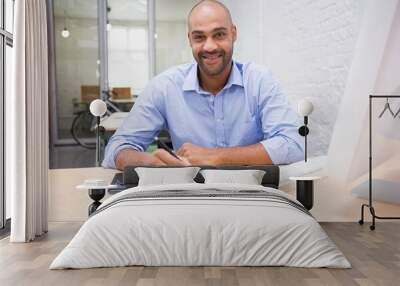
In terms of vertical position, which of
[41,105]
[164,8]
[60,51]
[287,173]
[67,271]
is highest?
[164,8]

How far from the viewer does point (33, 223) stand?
5.37 metres

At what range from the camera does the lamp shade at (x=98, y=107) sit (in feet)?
19.9

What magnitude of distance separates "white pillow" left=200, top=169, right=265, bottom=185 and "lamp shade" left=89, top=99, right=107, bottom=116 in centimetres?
127

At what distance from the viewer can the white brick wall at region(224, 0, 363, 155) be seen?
600cm

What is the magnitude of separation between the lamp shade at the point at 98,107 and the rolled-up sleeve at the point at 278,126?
5.11 feet

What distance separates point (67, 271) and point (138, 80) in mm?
2662

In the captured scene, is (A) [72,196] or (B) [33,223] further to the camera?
(A) [72,196]

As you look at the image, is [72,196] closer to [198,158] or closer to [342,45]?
[198,158]

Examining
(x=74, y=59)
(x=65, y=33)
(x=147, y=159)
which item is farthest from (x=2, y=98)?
(x=147, y=159)

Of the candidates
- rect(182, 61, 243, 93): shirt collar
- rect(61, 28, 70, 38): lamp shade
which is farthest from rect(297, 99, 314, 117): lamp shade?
rect(61, 28, 70, 38): lamp shade

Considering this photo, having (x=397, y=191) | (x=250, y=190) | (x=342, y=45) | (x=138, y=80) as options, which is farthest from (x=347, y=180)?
(x=138, y=80)

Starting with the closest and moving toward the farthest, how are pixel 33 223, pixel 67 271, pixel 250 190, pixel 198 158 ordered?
pixel 67 271, pixel 250 190, pixel 33 223, pixel 198 158

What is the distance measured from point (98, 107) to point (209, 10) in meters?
1.46

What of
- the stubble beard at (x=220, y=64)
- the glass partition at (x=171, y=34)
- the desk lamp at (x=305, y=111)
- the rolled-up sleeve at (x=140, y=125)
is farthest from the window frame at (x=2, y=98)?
the desk lamp at (x=305, y=111)
